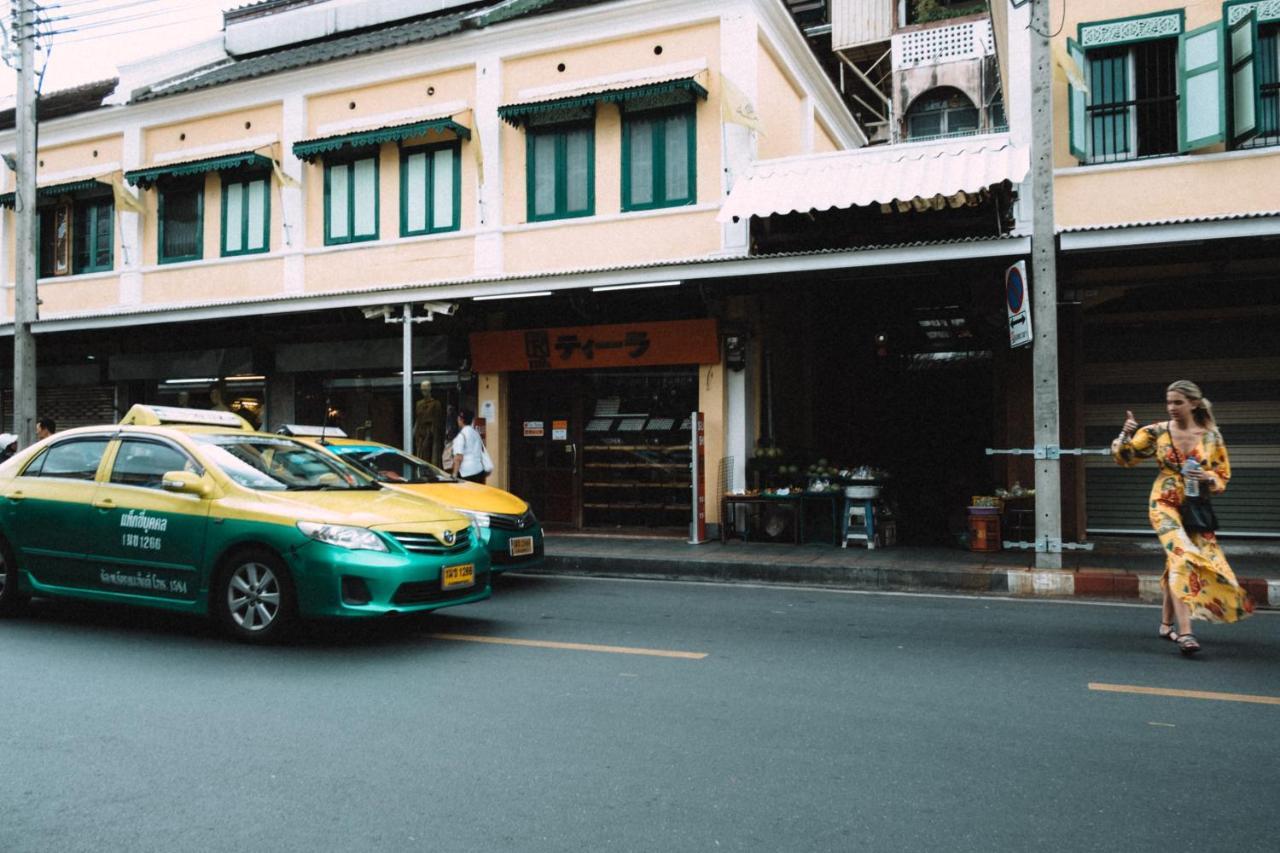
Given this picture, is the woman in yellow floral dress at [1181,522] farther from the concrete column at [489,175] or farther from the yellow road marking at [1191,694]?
the concrete column at [489,175]

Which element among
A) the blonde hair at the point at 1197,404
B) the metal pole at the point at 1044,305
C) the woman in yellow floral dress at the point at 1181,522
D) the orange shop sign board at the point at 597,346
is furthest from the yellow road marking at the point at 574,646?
the orange shop sign board at the point at 597,346

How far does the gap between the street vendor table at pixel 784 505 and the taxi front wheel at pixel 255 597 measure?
7351mm

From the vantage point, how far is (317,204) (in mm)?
16625

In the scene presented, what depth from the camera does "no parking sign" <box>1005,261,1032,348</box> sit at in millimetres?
9742

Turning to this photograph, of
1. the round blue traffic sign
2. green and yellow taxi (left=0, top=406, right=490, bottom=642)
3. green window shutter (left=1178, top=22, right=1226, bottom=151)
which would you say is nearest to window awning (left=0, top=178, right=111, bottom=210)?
green and yellow taxi (left=0, top=406, right=490, bottom=642)

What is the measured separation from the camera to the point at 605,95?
14.1 meters

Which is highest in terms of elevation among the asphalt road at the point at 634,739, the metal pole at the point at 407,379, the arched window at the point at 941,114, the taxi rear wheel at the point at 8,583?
the arched window at the point at 941,114

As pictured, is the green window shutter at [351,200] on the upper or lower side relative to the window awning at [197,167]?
lower

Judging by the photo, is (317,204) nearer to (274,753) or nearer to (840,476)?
(840,476)

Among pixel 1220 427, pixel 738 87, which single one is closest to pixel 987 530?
pixel 1220 427

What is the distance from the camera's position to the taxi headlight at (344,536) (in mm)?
6422

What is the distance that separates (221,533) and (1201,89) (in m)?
11.6

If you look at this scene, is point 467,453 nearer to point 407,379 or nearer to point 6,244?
point 407,379

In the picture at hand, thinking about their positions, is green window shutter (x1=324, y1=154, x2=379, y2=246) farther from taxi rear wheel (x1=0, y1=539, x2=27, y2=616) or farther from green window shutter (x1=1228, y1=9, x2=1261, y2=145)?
green window shutter (x1=1228, y1=9, x2=1261, y2=145)
